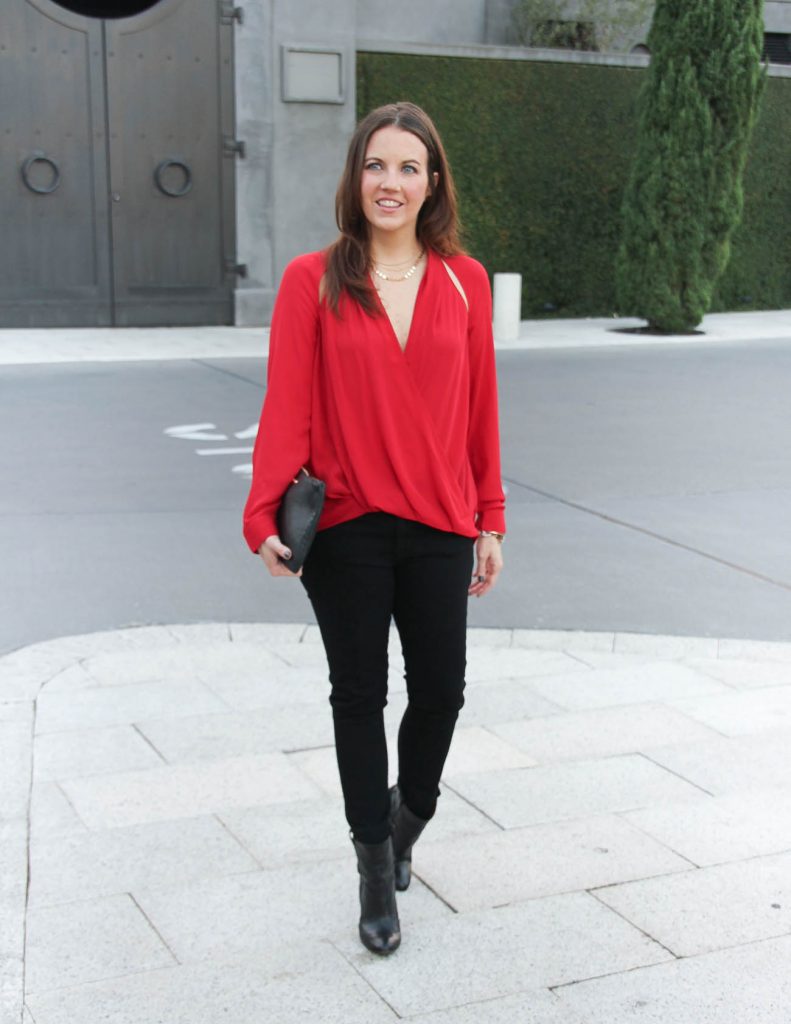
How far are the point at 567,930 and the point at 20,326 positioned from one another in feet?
42.6

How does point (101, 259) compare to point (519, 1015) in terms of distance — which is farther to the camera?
point (101, 259)

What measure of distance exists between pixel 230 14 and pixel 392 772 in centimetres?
1277

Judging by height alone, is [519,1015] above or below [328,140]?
below

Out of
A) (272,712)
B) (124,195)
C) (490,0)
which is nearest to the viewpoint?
(272,712)

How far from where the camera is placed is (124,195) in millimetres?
14844

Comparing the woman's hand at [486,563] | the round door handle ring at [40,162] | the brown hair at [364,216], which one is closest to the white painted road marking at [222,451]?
the woman's hand at [486,563]

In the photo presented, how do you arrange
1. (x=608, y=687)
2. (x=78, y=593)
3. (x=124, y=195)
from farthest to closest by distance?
(x=124, y=195) → (x=78, y=593) → (x=608, y=687)

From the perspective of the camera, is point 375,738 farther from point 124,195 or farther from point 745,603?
point 124,195

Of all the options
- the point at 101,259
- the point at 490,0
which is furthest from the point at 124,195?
the point at 490,0

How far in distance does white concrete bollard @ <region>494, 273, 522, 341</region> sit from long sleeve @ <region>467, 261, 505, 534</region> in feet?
38.6

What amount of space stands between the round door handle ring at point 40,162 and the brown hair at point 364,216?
12.4 meters

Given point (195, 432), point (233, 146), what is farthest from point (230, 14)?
point (195, 432)

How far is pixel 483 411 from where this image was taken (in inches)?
122

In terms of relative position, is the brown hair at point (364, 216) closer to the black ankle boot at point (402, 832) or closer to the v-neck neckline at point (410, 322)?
the v-neck neckline at point (410, 322)
